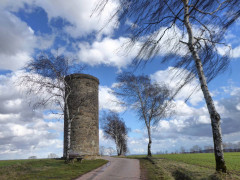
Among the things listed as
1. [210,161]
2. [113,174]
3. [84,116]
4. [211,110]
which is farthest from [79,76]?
[211,110]

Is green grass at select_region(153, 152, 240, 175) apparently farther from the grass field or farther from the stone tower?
the stone tower

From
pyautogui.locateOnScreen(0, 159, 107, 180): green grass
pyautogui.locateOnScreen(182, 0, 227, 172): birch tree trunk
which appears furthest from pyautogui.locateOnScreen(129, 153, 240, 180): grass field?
pyautogui.locateOnScreen(0, 159, 107, 180): green grass

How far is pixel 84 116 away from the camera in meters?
17.6

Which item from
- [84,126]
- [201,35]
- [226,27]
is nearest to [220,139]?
[226,27]

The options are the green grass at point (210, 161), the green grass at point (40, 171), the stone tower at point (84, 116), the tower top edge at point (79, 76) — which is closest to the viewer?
the green grass at point (40, 171)

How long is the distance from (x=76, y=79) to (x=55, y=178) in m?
11.8

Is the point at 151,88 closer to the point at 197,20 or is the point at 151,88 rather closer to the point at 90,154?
the point at 90,154

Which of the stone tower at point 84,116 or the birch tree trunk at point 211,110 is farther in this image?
the stone tower at point 84,116

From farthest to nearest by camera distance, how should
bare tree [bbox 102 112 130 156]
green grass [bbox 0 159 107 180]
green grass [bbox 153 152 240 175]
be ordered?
bare tree [bbox 102 112 130 156] < green grass [bbox 153 152 240 175] < green grass [bbox 0 159 107 180]

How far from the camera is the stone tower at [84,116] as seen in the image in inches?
671

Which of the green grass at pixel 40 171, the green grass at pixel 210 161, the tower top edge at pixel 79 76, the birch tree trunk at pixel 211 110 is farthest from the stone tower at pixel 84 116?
the birch tree trunk at pixel 211 110

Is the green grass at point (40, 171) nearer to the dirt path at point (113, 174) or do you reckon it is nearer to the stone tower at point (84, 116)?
the dirt path at point (113, 174)

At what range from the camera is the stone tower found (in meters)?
17.0

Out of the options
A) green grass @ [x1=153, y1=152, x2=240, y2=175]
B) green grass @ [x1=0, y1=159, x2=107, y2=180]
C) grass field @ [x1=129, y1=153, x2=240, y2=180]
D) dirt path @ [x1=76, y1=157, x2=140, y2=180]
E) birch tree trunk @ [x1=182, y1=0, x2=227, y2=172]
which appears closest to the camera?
grass field @ [x1=129, y1=153, x2=240, y2=180]
